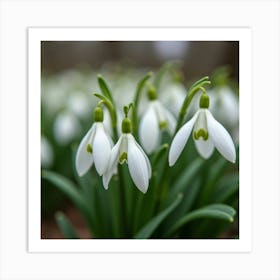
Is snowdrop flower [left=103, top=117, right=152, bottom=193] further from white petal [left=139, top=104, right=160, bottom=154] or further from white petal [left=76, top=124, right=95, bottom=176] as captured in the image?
white petal [left=139, top=104, right=160, bottom=154]

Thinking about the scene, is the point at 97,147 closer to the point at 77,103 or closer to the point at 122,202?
the point at 122,202

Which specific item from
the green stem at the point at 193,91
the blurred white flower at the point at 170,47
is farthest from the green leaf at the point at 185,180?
the blurred white flower at the point at 170,47

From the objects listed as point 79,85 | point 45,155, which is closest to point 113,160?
point 45,155

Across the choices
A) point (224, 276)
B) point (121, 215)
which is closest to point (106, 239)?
point (121, 215)
